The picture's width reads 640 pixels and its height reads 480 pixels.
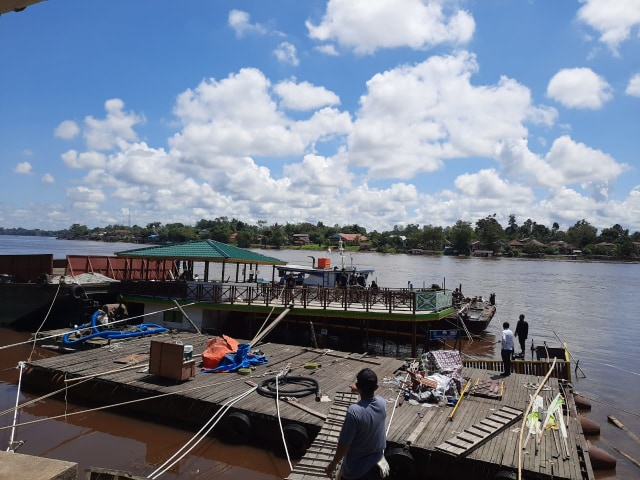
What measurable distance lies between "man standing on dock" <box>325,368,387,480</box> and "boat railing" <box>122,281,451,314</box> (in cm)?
1449

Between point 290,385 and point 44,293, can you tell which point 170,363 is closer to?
point 290,385

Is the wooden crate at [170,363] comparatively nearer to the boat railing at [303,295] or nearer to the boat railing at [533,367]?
the boat railing at [303,295]

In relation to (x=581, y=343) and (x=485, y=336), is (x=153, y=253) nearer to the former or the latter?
(x=485, y=336)

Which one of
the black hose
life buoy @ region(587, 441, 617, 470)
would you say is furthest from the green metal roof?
life buoy @ region(587, 441, 617, 470)

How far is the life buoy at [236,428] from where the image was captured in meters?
11.0

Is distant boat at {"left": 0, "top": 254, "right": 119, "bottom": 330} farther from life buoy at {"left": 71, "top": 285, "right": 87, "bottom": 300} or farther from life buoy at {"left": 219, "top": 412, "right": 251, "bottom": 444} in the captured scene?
life buoy at {"left": 219, "top": 412, "right": 251, "bottom": 444}

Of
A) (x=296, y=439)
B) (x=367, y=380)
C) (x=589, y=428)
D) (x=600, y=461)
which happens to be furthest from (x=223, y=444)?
(x=589, y=428)

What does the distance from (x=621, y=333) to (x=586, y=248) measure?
140 meters

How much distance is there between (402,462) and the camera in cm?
910

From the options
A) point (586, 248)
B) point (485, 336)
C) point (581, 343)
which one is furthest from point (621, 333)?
point (586, 248)

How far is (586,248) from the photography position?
155 meters

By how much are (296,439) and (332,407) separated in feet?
3.46

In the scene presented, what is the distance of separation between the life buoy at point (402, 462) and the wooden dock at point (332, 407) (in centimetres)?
2

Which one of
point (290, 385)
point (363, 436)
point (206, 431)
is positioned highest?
point (363, 436)
